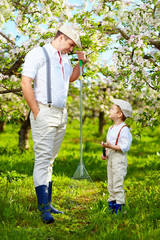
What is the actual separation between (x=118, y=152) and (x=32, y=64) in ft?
4.79

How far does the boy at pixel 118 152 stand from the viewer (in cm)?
350

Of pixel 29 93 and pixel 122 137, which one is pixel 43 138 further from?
pixel 122 137

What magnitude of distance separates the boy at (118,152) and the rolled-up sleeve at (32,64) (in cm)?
109

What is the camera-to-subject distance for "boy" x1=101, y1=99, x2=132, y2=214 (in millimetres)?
3498

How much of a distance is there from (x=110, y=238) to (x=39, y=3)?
4.41 meters

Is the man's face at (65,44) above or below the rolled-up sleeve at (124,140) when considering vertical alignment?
above

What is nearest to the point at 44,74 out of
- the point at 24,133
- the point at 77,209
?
the point at 77,209

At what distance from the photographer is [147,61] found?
4.57m

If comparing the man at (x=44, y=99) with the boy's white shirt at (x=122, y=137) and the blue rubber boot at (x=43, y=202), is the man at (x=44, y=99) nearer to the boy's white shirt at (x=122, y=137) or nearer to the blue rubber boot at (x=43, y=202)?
the blue rubber boot at (x=43, y=202)

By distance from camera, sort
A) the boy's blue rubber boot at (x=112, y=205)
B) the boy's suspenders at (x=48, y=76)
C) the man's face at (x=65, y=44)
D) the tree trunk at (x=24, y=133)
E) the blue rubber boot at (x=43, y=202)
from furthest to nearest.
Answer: the tree trunk at (x=24, y=133), the boy's blue rubber boot at (x=112, y=205), the man's face at (x=65, y=44), the boy's suspenders at (x=48, y=76), the blue rubber boot at (x=43, y=202)

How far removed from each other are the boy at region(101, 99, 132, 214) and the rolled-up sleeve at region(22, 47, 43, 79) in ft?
3.57

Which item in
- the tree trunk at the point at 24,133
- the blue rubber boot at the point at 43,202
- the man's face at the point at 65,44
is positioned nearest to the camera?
the blue rubber boot at the point at 43,202

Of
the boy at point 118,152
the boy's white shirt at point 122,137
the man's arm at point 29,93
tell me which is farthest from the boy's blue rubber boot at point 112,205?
the man's arm at point 29,93

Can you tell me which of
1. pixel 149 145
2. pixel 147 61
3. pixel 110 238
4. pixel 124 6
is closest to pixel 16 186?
pixel 110 238
